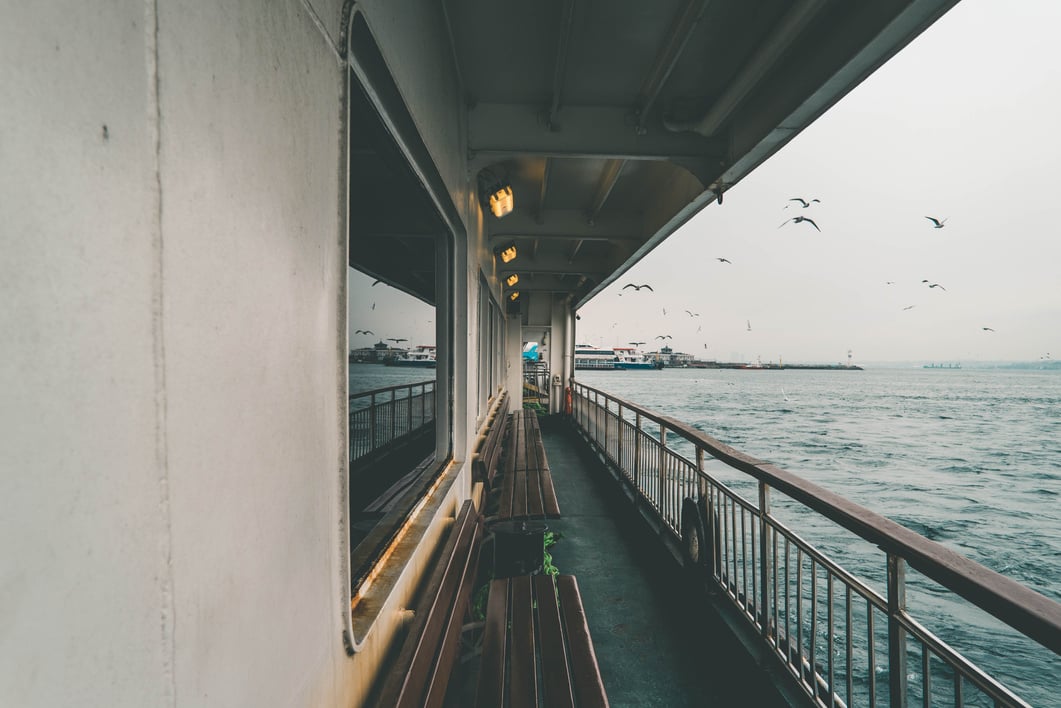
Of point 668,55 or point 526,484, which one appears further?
point 526,484

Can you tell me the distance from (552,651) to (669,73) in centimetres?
314

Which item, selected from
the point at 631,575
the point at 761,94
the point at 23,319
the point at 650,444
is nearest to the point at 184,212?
the point at 23,319

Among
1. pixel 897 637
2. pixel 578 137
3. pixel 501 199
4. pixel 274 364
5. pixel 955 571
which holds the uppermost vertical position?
pixel 578 137

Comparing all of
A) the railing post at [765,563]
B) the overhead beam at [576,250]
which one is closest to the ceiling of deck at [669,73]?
the railing post at [765,563]

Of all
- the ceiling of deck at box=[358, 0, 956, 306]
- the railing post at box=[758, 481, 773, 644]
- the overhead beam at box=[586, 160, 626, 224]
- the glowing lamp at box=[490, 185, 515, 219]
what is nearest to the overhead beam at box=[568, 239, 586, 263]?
the overhead beam at box=[586, 160, 626, 224]

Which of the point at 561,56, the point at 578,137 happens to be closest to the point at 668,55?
the point at 561,56

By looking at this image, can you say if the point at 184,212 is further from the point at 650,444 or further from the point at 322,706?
the point at 650,444

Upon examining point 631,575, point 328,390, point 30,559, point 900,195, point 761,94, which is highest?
point 900,195

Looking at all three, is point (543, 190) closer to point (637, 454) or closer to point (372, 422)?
point (637, 454)

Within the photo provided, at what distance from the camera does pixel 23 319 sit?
0.45 meters

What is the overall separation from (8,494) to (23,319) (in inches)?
6.1

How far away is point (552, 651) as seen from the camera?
6.05 ft

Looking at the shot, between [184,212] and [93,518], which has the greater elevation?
[184,212]

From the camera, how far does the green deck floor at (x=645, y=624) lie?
7.86 ft
